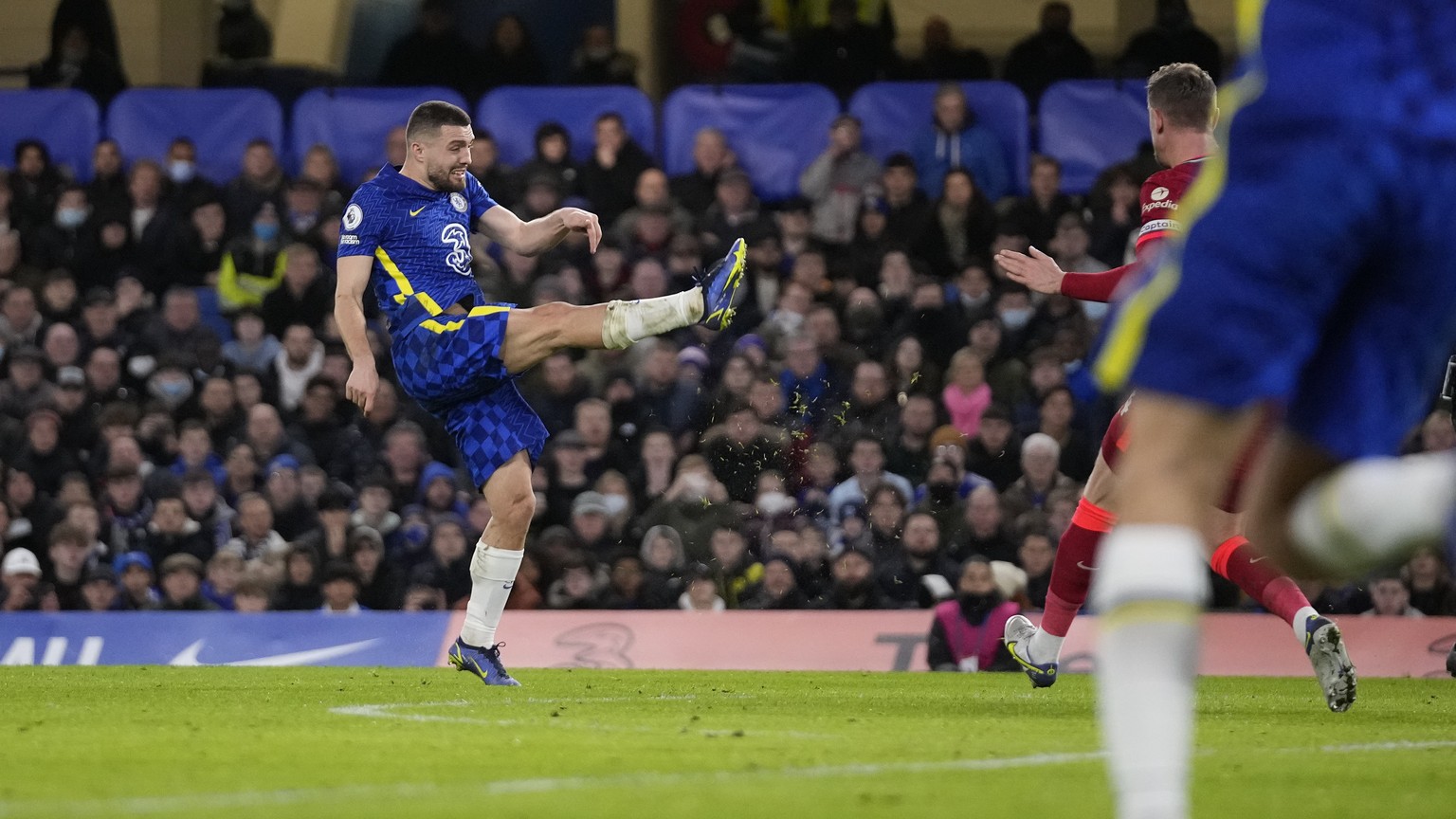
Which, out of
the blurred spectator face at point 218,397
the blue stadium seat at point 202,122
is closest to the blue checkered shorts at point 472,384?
the blurred spectator face at point 218,397

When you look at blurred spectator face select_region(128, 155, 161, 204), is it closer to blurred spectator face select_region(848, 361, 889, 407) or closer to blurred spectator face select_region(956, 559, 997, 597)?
blurred spectator face select_region(848, 361, 889, 407)

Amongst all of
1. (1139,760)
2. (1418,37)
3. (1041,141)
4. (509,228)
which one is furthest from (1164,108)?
(1041,141)

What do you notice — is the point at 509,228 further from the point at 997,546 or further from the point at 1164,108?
the point at 997,546

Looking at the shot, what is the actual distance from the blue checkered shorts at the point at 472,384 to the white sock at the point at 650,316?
0.45m

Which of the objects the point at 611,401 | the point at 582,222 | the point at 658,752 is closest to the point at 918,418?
the point at 611,401

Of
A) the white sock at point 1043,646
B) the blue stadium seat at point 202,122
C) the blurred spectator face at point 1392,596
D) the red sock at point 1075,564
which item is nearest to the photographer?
the red sock at point 1075,564

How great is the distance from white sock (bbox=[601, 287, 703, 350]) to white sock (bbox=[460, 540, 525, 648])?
1.02 m

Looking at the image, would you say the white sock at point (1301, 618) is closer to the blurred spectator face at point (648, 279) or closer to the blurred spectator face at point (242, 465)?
the blurred spectator face at point (648, 279)

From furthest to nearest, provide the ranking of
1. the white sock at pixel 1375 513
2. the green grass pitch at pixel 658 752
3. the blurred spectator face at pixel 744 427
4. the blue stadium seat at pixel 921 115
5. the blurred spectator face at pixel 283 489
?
the blue stadium seat at pixel 921 115, the blurred spectator face at pixel 283 489, the blurred spectator face at pixel 744 427, the green grass pitch at pixel 658 752, the white sock at pixel 1375 513

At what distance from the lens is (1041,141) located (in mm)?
14625

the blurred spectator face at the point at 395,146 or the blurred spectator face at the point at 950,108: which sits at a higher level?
the blurred spectator face at the point at 950,108

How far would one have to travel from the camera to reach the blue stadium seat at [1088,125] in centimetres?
1448

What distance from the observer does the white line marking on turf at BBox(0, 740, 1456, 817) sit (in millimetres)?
3857

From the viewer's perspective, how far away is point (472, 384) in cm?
798
